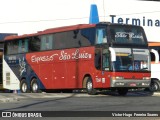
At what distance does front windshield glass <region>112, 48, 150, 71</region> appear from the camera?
2711 cm

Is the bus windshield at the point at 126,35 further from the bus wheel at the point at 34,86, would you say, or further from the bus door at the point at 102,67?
the bus wheel at the point at 34,86

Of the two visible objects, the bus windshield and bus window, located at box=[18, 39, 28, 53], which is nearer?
the bus windshield

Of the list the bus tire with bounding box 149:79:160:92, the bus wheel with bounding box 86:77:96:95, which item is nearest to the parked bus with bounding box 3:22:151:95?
the bus wheel with bounding box 86:77:96:95

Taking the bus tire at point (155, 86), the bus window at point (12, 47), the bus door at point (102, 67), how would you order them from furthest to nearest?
the bus window at point (12, 47), the bus tire at point (155, 86), the bus door at point (102, 67)

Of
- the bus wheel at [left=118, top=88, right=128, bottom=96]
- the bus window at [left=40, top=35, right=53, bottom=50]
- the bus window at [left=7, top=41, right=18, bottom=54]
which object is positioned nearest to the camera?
the bus wheel at [left=118, top=88, right=128, bottom=96]

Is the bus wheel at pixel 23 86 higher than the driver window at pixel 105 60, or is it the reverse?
the driver window at pixel 105 60

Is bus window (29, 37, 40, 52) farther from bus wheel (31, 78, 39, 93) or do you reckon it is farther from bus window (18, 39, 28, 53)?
bus wheel (31, 78, 39, 93)

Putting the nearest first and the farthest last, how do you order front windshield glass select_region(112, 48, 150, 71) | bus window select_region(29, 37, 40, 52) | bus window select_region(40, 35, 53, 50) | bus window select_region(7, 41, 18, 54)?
1. front windshield glass select_region(112, 48, 150, 71)
2. bus window select_region(40, 35, 53, 50)
3. bus window select_region(29, 37, 40, 52)
4. bus window select_region(7, 41, 18, 54)

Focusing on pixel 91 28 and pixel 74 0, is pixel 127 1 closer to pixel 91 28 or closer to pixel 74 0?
pixel 74 0

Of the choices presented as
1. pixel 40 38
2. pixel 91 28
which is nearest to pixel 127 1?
pixel 40 38

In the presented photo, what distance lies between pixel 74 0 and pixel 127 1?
4868 mm

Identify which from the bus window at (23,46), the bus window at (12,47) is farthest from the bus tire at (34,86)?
the bus window at (12,47)

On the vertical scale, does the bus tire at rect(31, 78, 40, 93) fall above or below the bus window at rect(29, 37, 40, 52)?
below

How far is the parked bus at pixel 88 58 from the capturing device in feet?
89.1
